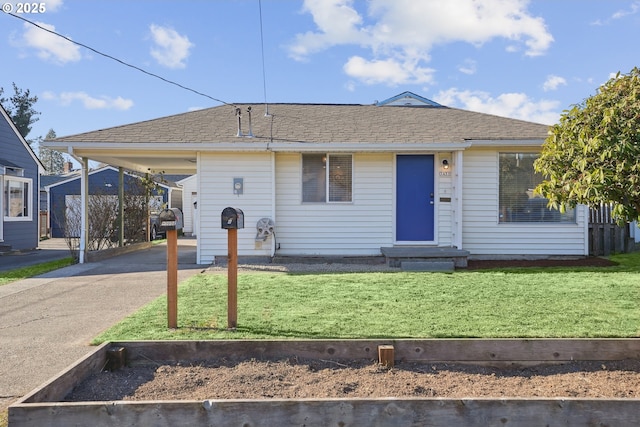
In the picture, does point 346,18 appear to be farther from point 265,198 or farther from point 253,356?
point 253,356

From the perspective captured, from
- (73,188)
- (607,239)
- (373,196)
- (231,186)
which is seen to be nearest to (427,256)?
(373,196)

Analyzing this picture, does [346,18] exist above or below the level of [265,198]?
above

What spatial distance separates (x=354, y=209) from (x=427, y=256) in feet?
6.34

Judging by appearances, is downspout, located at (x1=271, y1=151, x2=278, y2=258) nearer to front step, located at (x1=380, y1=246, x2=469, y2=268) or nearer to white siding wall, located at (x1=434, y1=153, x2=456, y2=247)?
front step, located at (x1=380, y1=246, x2=469, y2=268)

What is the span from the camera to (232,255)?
4609 mm

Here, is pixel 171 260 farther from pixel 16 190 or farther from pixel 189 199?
pixel 189 199

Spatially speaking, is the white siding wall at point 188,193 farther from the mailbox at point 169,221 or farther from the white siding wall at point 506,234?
the mailbox at point 169,221

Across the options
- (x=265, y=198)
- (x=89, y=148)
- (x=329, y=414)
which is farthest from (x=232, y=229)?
(x=89, y=148)

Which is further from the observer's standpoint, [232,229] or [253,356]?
[232,229]

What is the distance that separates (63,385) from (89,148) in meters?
7.70

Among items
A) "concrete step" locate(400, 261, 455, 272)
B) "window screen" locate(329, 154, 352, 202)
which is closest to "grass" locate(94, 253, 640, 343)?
"concrete step" locate(400, 261, 455, 272)

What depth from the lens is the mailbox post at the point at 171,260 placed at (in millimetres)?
4566

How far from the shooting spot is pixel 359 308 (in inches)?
220

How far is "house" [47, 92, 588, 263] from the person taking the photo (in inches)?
A: 391
